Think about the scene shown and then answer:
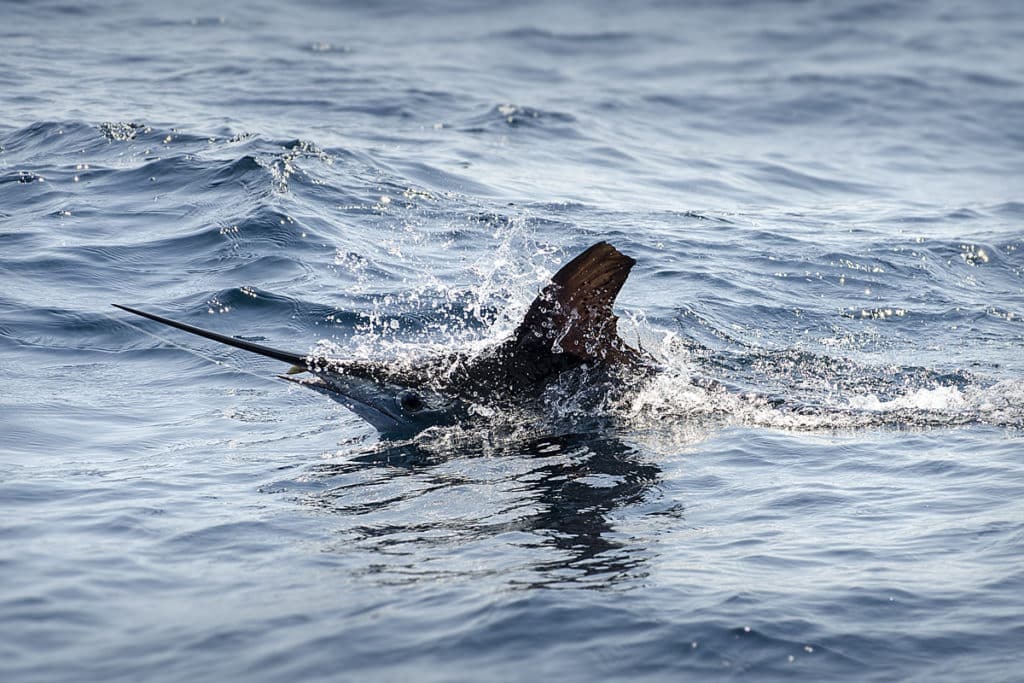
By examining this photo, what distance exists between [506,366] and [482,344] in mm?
314

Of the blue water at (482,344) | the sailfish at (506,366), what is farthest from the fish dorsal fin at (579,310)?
the blue water at (482,344)

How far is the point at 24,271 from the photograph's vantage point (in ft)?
→ 39.1

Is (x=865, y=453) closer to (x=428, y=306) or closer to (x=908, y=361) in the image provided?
(x=908, y=361)

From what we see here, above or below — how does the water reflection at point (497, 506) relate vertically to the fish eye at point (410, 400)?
below

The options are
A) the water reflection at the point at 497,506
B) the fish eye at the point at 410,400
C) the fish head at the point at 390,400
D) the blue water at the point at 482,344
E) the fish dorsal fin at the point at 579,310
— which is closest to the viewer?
the blue water at the point at 482,344

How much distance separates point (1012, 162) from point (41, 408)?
18337 millimetres

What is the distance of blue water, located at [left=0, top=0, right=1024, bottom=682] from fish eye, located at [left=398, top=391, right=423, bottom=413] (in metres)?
0.38

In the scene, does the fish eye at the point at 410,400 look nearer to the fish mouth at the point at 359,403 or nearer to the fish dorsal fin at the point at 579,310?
the fish mouth at the point at 359,403

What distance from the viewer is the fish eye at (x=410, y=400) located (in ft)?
27.7

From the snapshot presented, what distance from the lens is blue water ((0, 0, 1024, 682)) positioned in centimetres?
554

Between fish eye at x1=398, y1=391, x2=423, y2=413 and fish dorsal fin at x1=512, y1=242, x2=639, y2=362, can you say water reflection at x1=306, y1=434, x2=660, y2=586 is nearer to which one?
fish eye at x1=398, y1=391, x2=423, y2=413

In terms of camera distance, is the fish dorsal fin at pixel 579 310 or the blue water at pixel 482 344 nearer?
the blue water at pixel 482 344

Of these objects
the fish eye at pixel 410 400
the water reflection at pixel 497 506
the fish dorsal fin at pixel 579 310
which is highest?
the fish dorsal fin at pixel 579 310

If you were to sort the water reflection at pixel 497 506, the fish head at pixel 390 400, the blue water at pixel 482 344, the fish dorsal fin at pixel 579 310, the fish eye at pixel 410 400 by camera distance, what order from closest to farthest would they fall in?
the blue water at pixel 482 344, the water reflection at pixel 497 506, the fish dorsal fin at pixel 579 310, the fish head at pixel 390 400, the fish eye at pixel 410 400
